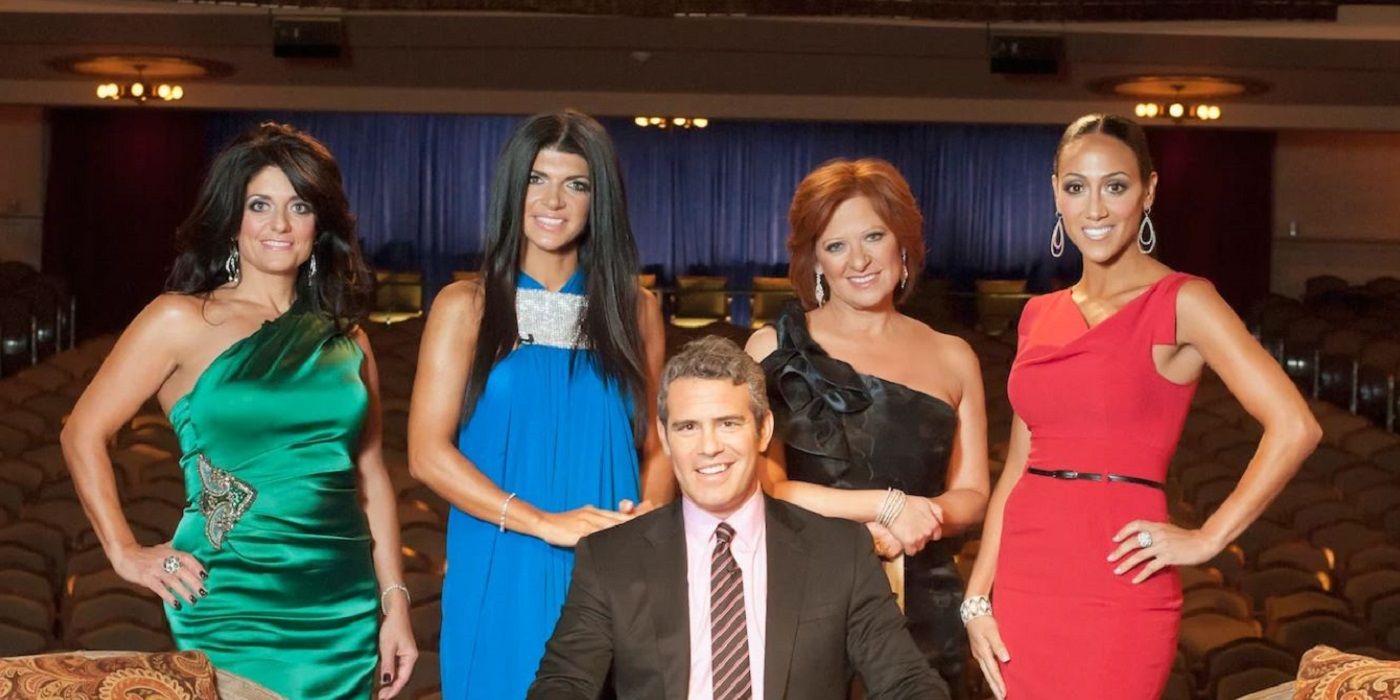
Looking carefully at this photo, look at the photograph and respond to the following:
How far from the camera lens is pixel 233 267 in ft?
10.5

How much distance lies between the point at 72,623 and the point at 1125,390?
4630 millimetres

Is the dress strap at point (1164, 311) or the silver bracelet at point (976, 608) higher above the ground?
the dress strap at point (1164, 311)

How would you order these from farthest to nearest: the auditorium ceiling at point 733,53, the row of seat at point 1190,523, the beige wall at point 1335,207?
the beige wall at point 1335,207
the auditorium ceiling at point 733,53
the row of seat at point 1190,523

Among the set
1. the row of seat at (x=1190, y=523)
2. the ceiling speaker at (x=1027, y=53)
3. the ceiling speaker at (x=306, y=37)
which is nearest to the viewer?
the row of seat at (x=1190, y=523)

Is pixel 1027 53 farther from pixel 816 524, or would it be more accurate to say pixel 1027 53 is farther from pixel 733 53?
pixel 816 524

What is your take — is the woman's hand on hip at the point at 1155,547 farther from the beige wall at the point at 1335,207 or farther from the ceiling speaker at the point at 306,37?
Result: the beige wall at the point at 1335,207

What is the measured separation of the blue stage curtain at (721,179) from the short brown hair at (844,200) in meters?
16.6

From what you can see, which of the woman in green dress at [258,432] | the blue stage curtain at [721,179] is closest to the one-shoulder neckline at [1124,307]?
the woman in green dress at [258,432]

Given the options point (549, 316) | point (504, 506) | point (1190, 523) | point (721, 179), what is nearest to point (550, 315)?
point (549, 316)

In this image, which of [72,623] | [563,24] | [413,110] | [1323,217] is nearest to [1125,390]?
[72,623]

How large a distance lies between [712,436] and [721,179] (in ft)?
59.2

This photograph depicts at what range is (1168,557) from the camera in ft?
9.11

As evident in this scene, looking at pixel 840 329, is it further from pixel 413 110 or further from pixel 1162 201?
pixel 1162 201

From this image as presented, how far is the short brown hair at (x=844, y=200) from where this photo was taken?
3145 mm
